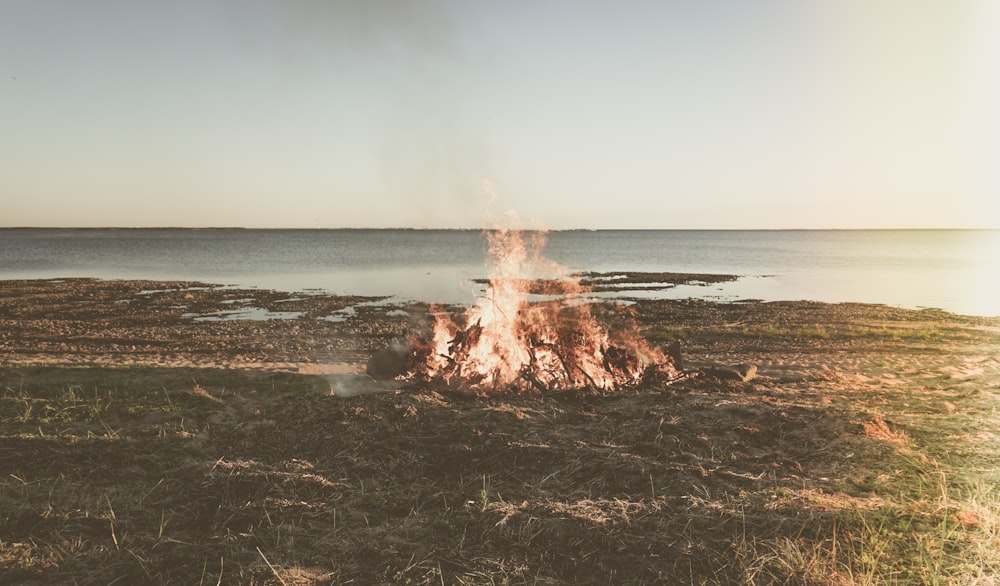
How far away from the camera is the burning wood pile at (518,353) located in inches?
370

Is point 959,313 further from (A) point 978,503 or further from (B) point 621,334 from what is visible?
(A) point 978,503

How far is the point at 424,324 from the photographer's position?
21.1 meters

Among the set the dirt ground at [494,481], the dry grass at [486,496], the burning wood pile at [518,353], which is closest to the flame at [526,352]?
the burning wood pile at [518,353]

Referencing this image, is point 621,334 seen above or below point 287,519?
above

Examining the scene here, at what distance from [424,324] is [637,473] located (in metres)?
16.4

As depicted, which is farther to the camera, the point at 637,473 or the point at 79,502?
the point at 637,473

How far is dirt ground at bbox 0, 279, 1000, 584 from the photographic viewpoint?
12.7 ft

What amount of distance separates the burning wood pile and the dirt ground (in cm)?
60

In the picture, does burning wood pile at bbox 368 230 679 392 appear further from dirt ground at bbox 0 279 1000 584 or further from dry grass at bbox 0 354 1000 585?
dry grass at bbox 0 354 1000 585

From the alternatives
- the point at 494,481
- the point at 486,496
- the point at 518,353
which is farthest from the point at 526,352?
the point at 486,496

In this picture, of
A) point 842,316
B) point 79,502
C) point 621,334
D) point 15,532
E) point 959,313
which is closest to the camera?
point 15,532

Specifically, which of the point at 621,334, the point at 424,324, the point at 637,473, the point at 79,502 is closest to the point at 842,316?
the point at 621,334

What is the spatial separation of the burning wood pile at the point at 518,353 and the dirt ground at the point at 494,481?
60cm

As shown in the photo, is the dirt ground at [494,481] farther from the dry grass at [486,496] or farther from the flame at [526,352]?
the flame at [526,352]
